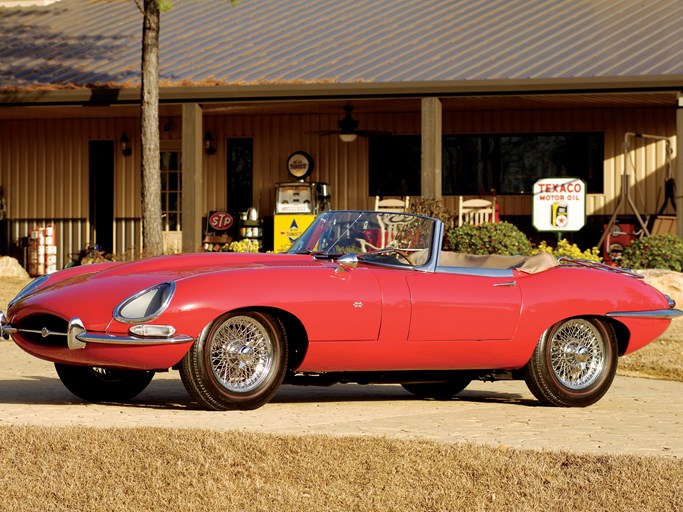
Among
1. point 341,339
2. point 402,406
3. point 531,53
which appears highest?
point 531,53

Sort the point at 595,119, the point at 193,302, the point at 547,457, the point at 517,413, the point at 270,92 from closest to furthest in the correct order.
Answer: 1. the point at 547,457
2. the point at 193,302
3. the point at 517,413
4. the point at 270,92
5. the point at 595,119

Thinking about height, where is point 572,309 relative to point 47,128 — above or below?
below

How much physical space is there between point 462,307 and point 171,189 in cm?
1725

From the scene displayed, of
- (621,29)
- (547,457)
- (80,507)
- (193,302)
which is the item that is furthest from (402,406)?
(621,29)

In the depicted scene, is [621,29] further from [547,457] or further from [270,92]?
[547,457]

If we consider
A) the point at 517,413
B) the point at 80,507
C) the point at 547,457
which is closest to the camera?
the point at 80,507

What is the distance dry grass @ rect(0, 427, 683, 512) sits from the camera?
223 inches

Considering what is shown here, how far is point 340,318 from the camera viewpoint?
27.4 ft

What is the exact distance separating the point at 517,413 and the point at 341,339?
1.37 m

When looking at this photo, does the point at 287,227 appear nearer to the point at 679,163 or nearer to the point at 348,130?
the point at 348,130

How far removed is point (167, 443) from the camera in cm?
664

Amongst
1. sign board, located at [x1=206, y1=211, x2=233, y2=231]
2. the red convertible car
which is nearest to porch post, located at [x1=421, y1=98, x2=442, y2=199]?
sign board, located at [x1=206, y1=211, x2=233, y2=231]

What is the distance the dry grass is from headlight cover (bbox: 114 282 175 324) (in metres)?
1.05

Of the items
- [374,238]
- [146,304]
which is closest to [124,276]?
[146,304]
